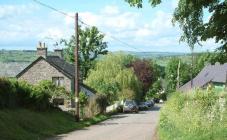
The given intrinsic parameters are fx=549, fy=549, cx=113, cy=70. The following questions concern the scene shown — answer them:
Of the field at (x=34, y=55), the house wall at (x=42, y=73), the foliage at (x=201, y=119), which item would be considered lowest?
the foliage at (x=201, y=119)

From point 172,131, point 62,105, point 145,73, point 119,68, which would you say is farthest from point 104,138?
point 145,73

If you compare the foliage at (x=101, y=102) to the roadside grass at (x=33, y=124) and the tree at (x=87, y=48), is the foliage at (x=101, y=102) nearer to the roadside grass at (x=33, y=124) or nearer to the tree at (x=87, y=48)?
the roadside grass at (x=33, y=124)

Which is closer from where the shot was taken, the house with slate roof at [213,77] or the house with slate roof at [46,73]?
the house with slate roof at [46,73]

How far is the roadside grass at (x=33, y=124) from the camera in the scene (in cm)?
2726

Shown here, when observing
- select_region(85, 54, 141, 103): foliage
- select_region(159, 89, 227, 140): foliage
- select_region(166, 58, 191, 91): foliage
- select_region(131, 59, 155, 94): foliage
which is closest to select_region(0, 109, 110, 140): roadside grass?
select_region(159, 89, 227, 140): foliage

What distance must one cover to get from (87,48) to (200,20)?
89.5 metres

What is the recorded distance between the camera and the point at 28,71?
63094mm

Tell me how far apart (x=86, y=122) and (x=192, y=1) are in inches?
1291

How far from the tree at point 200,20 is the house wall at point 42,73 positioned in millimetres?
51311

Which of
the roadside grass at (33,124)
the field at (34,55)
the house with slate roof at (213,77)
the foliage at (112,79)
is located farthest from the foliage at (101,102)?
the foliage at (112,79)

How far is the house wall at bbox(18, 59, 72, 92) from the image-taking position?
205ft

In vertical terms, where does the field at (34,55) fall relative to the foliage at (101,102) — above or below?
above

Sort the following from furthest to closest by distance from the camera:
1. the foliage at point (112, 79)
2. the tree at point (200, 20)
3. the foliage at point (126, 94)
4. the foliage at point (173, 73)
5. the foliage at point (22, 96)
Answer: the foliage at point (173, 73) < the foliage at point (126, 94) < the foliage at point (112, 79) < the foliage at point (22, 96) < the tree at point (200, 20)

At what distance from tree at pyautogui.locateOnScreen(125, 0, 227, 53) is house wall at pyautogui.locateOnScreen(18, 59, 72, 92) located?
168 feet
